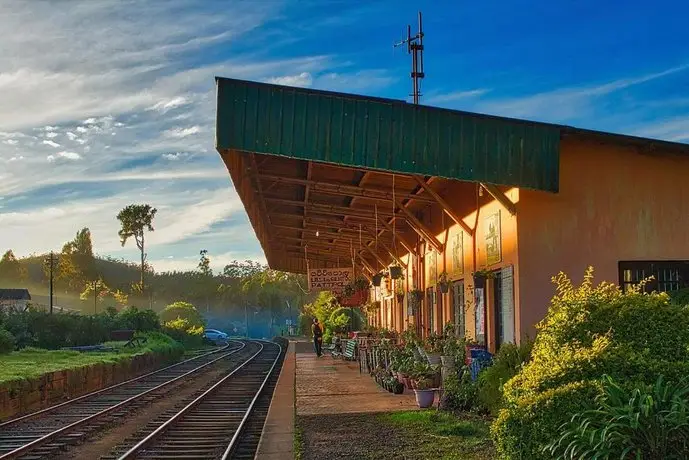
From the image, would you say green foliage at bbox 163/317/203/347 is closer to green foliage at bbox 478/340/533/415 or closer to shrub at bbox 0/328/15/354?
shrub at bbox 0/328/15/354

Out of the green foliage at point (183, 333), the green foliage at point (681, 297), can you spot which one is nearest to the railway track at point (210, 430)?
the green foliage at point (681, 297)

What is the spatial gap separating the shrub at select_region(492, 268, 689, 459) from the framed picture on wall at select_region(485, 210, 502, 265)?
18.6ft

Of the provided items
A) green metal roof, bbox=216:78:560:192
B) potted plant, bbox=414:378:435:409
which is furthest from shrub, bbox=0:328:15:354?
potted plant, bbox=414:378:435:409

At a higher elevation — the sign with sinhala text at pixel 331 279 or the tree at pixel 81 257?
the tree at pixel 81 257

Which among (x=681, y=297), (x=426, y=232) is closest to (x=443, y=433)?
(x=681, y=297)

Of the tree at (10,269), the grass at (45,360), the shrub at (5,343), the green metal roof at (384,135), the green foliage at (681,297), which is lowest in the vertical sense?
the grass at (45,360)

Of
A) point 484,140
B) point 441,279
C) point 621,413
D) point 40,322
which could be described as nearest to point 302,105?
point 484,140

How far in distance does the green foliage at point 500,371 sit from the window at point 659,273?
2824 millimetres

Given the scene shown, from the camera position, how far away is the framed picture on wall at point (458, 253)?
16.1 metres

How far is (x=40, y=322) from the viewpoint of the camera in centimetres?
3488

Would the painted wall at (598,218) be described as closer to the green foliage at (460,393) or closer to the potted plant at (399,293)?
the green foliage at (460,393)

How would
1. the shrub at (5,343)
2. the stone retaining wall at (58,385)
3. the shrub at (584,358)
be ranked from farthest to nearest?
the shrub at (5,343)
the stone retaining wall at (58,385)
the shrub at (584,358)

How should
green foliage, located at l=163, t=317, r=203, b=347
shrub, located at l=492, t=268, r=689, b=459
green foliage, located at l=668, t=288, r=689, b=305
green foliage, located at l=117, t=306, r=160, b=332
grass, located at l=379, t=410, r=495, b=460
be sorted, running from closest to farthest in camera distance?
shrub, located at l=492, t=268, r=689, b=459
grass, located at l=379, t=410, r=495, b=460
green foliage, located at l=668, t=288, r=689, b=305
green foliage, located at l=117, t=306, r=160, b=332
green foliage, located at l=163, t=317, r=203, b=347

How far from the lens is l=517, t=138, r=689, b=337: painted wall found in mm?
11789
